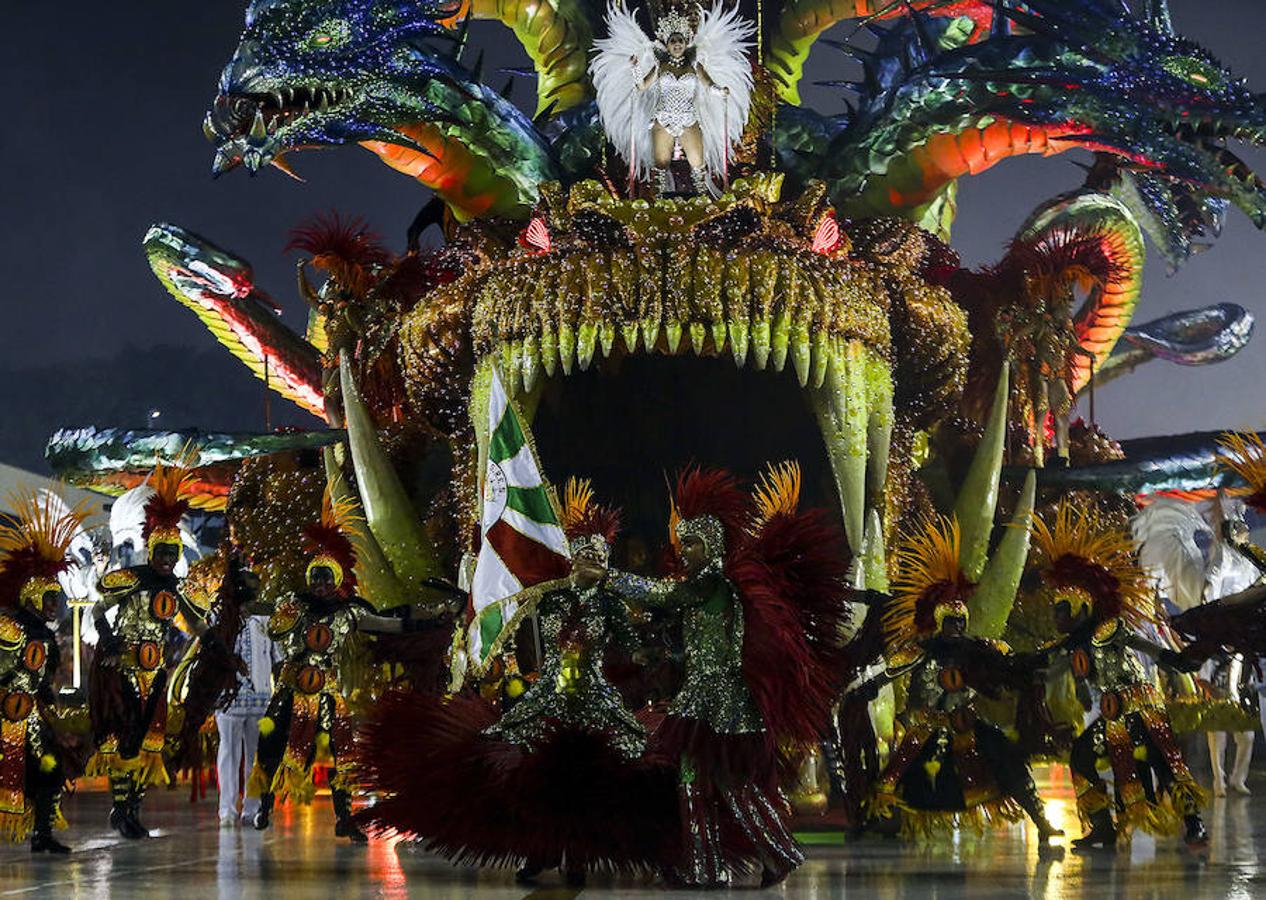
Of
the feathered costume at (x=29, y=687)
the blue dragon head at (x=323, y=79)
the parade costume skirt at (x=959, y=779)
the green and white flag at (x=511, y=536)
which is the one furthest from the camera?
the blue dragon head at (x=323, y=79)

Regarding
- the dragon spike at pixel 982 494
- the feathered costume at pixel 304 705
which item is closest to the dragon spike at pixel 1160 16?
the dragon spike at pixel 982 494

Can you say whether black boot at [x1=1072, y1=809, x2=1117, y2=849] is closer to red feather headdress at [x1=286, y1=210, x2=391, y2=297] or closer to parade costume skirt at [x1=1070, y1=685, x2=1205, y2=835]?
parade costume skirt at [x1=1070, y1=685, x2=1205, y2=835]

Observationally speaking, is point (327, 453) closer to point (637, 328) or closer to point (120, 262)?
point (637, 328)

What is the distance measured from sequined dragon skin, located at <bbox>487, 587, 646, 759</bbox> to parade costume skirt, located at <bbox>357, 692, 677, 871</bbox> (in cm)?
5

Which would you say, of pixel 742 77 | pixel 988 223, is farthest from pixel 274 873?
pixel 988 223

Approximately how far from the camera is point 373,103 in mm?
11781

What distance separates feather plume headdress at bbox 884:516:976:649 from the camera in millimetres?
9781

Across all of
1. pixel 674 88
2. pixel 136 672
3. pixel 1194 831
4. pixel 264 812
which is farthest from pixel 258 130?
pixel 1194 831

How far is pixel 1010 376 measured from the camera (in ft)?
40.1

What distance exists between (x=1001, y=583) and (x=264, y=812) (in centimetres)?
447

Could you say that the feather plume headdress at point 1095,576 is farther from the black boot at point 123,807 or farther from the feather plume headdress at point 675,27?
the black boot at point 123,807

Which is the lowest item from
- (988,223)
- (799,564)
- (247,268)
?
(799,564)

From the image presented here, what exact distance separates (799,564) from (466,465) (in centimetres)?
460

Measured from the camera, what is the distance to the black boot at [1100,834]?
29.8 ft
